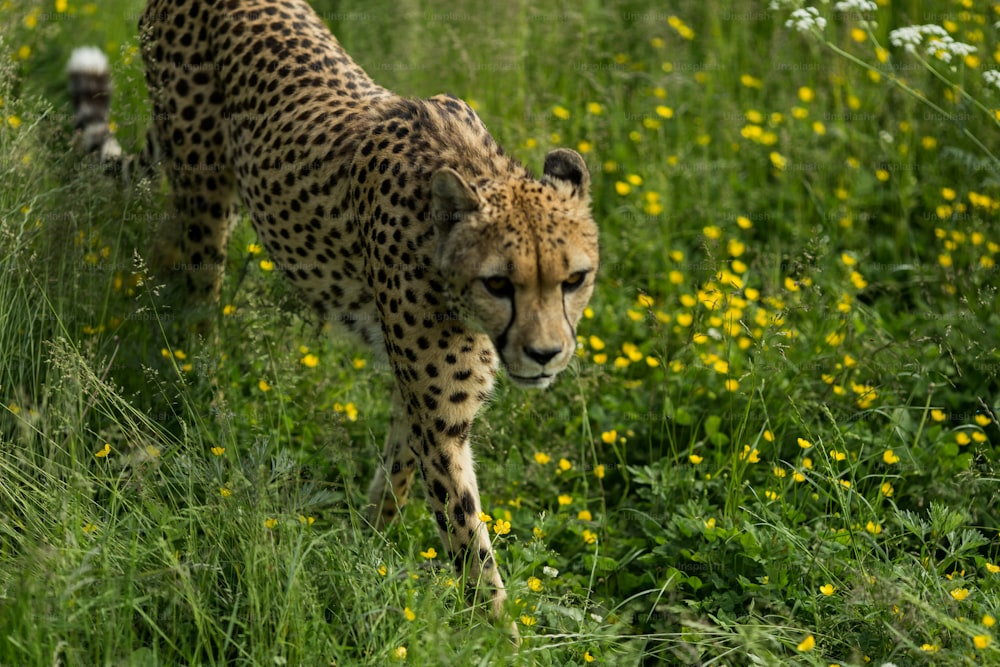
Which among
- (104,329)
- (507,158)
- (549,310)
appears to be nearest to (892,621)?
(549,310)

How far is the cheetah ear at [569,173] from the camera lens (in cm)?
359

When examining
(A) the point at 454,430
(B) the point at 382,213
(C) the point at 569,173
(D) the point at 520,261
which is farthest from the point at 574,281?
(B) the point at 382,213

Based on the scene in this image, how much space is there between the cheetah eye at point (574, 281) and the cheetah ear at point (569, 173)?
0.33 m

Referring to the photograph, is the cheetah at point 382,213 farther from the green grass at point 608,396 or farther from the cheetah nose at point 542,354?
the green grass at point 608,396

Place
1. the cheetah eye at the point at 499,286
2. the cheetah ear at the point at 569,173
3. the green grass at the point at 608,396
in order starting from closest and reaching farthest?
the green grass at the point at 608,396 < the cheetah eye at the point at 499,286 < the cheetah ear at the point at 569,173

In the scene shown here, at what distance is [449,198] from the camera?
3.48 m

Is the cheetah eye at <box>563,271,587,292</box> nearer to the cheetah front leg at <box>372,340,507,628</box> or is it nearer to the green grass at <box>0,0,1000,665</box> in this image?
the cheetah front leg at <box>372,340,507,628</box>

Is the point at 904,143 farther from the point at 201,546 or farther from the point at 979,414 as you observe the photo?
the point at 201,546

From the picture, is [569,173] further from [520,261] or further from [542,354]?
[542,354]

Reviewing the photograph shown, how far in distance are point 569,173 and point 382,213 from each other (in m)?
0.66

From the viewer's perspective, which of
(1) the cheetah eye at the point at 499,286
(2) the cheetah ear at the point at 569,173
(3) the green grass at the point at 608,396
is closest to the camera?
(3) the green grass at the point at 608,396

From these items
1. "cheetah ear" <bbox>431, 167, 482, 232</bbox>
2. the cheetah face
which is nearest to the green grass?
the cheetah face

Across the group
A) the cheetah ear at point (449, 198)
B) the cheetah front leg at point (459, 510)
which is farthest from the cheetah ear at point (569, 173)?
the cheetah front leg at point (459, 510)

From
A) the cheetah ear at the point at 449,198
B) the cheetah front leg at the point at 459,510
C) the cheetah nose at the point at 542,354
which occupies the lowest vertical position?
the cheetah front leg at the point at 459,510
